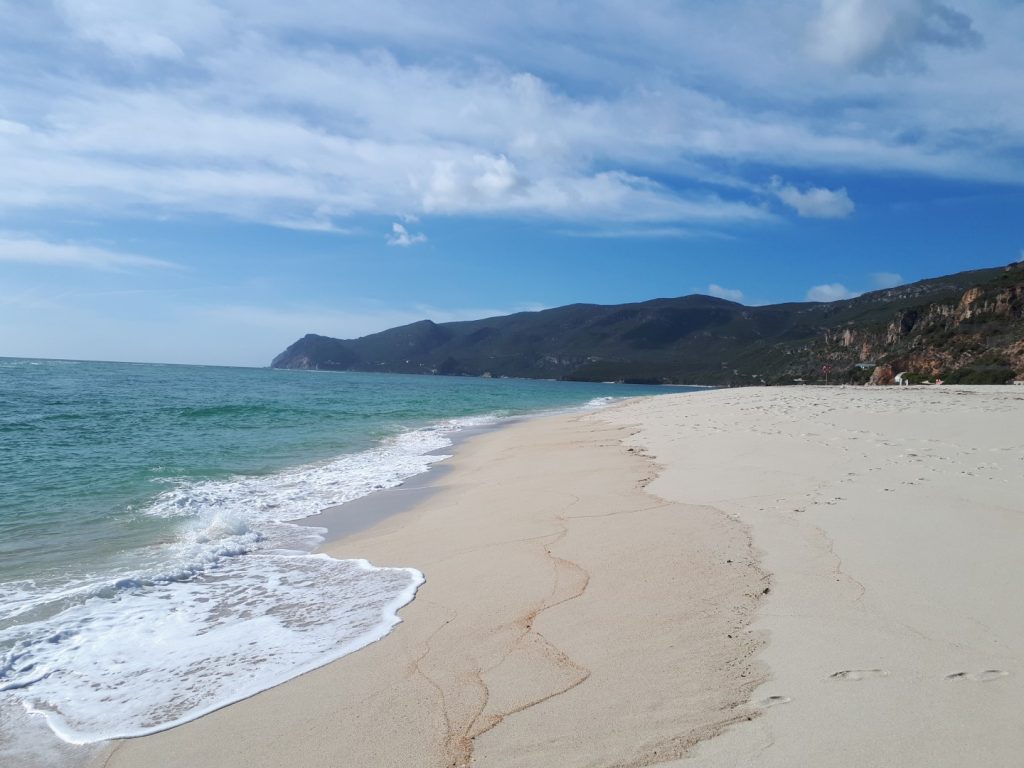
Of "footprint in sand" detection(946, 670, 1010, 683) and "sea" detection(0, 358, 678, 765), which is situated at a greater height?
"footprint in sand" detection(946, 670, 1010, 683)

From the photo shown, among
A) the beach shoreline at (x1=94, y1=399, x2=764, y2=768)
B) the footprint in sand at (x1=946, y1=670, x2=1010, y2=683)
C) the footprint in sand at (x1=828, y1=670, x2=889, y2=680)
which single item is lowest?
the beach shoreline at (x1=94, y1=399, x2=764, y2=768)

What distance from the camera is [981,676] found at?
3.02m

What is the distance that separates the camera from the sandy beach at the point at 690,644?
276cm

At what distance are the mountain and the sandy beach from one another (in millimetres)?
33634

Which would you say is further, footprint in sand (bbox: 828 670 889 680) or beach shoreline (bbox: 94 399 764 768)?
footprint in sand (bbox: 828 670 889 680)

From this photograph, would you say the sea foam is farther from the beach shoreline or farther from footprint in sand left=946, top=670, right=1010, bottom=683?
footprint in sand left=946, top=670, right=1010, bottom=683

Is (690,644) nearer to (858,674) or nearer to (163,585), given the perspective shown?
(858,674)

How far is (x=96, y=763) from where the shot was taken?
3.24 metres

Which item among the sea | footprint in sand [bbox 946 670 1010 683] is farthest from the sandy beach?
the sea

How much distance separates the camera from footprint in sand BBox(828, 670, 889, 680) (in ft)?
10.1

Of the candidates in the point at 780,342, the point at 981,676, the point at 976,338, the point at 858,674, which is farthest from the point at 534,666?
the point at 780,342

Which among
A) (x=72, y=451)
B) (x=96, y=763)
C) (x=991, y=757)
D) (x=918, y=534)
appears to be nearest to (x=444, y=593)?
(x=96, y=763)

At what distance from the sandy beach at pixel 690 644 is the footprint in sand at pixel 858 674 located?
0.04ft

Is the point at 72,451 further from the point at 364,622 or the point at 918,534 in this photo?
the point at 918,534
